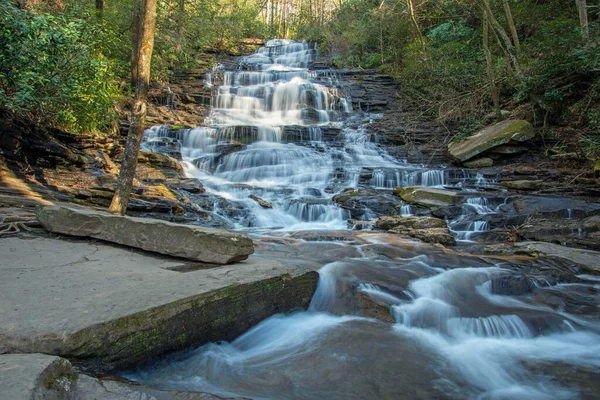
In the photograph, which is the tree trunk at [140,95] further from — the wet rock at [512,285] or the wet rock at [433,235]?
the wet rock at [512,285]

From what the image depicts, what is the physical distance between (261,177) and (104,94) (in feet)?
17.2

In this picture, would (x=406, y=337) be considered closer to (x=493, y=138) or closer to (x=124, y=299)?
(x=124, y=299)

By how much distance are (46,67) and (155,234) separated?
5.08 m

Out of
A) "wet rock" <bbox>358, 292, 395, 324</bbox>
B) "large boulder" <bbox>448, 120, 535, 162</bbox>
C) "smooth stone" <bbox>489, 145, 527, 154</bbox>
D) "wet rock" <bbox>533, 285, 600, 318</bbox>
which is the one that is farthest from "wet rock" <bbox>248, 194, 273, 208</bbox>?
"smooth stone" <bbox>489, 145, 527, 154</bbox>

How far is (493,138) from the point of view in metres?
12.9

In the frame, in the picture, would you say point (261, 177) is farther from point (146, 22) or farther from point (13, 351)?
point (13, 351)

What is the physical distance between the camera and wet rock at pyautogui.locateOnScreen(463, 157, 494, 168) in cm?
1288

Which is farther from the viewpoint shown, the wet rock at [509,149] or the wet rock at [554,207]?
the wet rock at [509,149]

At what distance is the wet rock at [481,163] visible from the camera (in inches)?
507

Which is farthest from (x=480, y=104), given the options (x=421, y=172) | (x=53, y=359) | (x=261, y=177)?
(x=53, y=359)

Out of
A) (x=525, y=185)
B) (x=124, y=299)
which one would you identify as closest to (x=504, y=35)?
(x=525, y=185)

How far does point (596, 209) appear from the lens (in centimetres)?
891

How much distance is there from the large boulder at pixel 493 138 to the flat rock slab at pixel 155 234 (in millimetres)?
10697

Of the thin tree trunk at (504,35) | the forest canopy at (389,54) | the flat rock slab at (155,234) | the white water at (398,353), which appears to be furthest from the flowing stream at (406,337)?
the thin tree trunk at (504,35)
